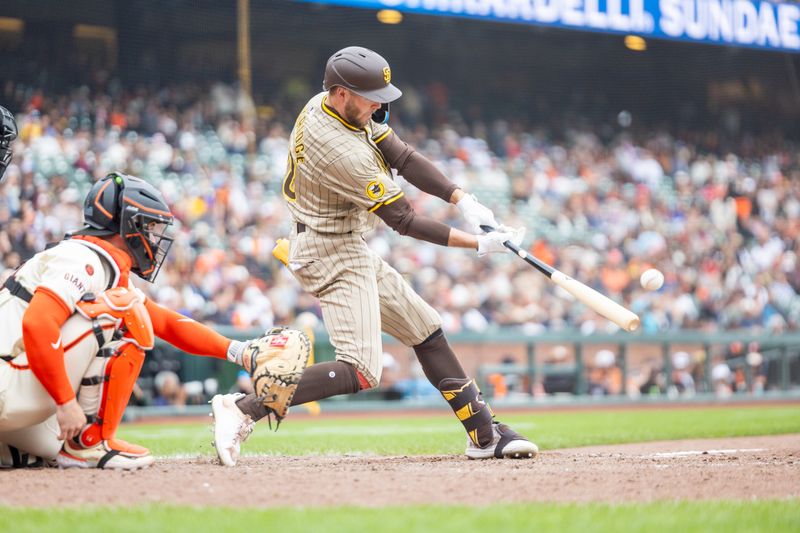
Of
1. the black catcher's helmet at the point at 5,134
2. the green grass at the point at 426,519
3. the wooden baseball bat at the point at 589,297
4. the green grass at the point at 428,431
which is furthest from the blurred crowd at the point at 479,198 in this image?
the green grass at the point at 426,519

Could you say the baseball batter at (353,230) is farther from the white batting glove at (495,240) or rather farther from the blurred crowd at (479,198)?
the blurred crowd at (479,198)

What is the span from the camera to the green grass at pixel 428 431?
6.16 meters

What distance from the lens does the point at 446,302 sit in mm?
13820

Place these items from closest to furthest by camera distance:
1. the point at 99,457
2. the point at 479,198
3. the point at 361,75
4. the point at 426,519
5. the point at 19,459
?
the point at 426,519
the point at 99,457
the point at 19,459
the point at 361,75
the point at 479,198

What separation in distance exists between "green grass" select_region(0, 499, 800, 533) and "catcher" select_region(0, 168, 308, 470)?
2.45ft

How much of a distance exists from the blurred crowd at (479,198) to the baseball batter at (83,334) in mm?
7586

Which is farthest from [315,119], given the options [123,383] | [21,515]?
[21,515]

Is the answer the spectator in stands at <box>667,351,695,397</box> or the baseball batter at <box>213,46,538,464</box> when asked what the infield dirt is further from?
the spectator in stands at <box>667,351,695,397</box>

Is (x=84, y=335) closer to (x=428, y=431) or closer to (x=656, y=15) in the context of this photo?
(x=428, y=431)

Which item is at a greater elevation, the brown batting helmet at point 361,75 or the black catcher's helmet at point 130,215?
the brown batting helmet at point 361,75

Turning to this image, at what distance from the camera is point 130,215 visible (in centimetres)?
399

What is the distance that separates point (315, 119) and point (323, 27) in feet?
48.6

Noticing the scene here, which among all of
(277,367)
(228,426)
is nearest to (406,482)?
(277,367)

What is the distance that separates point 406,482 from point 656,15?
1539 cm
